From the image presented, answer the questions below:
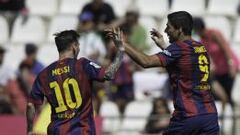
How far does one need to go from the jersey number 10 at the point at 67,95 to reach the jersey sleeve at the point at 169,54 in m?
0.88

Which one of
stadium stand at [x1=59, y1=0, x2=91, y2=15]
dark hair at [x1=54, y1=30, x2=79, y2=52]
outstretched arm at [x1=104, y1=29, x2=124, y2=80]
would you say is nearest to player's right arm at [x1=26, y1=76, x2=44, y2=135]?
dark hair at [x1=54, y1=30, x2=79, y2=52]

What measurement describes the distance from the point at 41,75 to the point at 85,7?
6.16 meters

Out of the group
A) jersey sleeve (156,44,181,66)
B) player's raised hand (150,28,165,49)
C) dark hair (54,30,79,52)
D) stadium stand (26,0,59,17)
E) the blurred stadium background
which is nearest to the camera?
jersey sleeve (156,44,181,66)

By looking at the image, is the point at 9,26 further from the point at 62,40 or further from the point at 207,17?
the point at 62,40

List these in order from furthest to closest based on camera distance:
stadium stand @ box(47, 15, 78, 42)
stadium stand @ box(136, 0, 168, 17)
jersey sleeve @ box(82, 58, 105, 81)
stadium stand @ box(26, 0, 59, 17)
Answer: stadium stand @ box(26, 0, 59, 17) < stadium stand @ box(136, 0, 168, 17) < stadium stand @ box(47, 15, 78, 42) < jersey sleeve @ box(82, 58, 105, 81)

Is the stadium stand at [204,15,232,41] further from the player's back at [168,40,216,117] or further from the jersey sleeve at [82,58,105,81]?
the jersey sleeve at [82,58,105,81]

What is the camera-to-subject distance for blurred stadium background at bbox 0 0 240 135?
14.8 meters

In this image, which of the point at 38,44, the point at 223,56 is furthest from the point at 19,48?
the point at 223,56

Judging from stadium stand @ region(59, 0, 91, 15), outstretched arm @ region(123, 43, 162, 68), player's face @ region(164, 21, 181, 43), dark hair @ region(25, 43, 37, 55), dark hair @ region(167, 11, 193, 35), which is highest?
stadium stand @ region(59, 0, 91, 15)

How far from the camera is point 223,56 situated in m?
14.7

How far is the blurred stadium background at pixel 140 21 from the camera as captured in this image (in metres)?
14.8

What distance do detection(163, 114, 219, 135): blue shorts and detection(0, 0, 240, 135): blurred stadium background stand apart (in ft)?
14.8

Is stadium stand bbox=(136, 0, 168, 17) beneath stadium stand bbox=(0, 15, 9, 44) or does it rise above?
Answer: above

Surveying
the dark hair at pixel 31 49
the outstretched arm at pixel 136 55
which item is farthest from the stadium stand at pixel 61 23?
the outstretched arm at pixel 136 55
